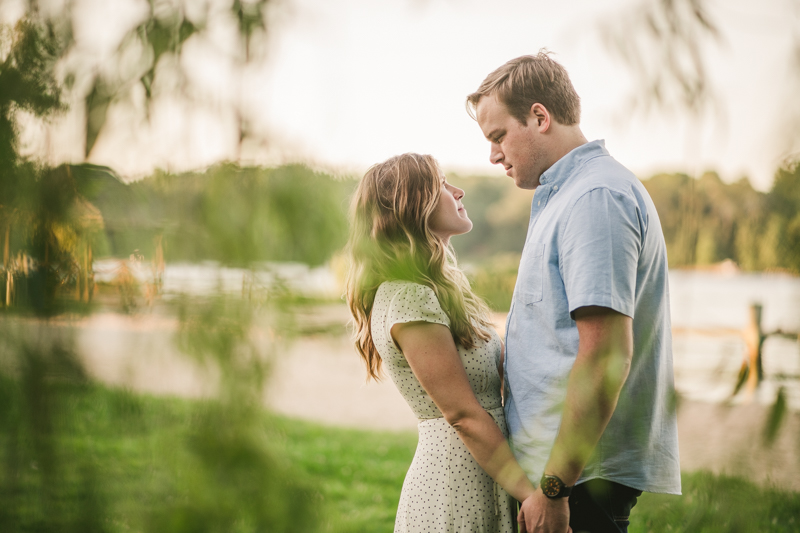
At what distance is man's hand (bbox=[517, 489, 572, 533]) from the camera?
137 cm

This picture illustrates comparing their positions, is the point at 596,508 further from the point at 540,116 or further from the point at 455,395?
the point at 540,116

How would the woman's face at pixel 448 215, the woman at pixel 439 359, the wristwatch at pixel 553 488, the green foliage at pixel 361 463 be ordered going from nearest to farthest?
the wristwatch at pixel 553 488 < the woman at pixel 439 359 < the woman's face at pixel 448 215 < the green foliage at pixel 361 463

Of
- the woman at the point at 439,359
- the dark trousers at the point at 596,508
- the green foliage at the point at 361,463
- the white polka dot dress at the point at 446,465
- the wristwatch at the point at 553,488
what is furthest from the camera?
the green foliage at the point at 361,463

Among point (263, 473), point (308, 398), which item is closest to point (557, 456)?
point (263, 473)

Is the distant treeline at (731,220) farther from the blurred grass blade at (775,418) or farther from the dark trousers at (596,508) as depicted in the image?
the dark trousers at (596,508)

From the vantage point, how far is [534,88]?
1604 millimetres

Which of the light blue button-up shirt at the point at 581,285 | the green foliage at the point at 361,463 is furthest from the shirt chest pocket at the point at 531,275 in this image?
the green foliage at the point at 361,463

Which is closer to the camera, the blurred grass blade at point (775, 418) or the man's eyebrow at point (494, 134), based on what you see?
the blurred grass blade at point (775, 418)

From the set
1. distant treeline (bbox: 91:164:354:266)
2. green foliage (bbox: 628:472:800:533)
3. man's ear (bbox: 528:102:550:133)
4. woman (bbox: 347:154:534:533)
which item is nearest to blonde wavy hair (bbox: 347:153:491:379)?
woman (bbox: 347:154:534:533)

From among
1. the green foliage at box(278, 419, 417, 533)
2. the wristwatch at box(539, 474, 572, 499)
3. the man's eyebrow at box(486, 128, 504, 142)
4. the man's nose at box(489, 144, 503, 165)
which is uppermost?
the man's eyebrow at box(486, 128, 504, 142)

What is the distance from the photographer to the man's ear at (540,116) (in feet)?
5.31

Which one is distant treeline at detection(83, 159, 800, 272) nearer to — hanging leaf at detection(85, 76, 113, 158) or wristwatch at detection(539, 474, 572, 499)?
hanging leaf at detection(85, 76, 113, 158)

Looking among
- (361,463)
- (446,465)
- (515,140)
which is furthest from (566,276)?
(361,463)

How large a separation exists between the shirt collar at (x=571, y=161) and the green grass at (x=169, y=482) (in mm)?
1070
